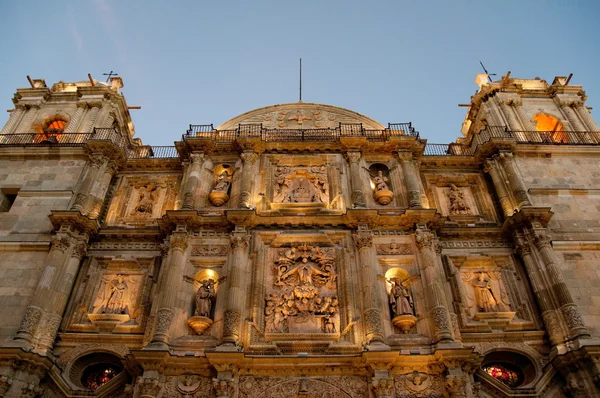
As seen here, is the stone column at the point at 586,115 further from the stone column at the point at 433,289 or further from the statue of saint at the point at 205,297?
the statue of saint at the point at 205,297

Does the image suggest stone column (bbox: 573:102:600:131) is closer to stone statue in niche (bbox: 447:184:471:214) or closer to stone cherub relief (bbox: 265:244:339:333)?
stone statue in niche (bbox: 447:184:471:214)

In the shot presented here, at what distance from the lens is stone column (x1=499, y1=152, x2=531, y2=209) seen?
57.2 feet

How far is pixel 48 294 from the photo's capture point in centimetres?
1484

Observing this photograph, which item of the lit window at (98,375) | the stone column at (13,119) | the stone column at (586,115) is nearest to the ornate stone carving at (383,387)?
the lit window at (98,375)

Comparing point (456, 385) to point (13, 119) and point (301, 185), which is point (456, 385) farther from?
point (13, 119)

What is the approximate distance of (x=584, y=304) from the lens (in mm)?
15070

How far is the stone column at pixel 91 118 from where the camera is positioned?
68.6 feet

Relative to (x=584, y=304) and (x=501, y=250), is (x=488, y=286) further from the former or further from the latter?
(x=584, y=304)

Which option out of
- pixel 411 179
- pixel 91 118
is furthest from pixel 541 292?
pixel 91 118

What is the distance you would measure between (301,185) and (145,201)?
5.96 meters

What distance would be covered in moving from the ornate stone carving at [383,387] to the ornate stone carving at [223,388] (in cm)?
366

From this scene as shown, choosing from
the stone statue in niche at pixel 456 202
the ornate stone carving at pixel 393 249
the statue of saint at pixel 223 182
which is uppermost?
the statue of saint at pixel 223 182

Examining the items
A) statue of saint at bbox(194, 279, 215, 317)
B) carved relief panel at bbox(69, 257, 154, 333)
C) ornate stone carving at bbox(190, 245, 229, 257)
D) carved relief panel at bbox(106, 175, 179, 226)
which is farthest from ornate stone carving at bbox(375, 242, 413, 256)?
carved relief panel at bbox(106, 175, 179, 226)

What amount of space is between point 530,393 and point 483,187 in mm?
8252
